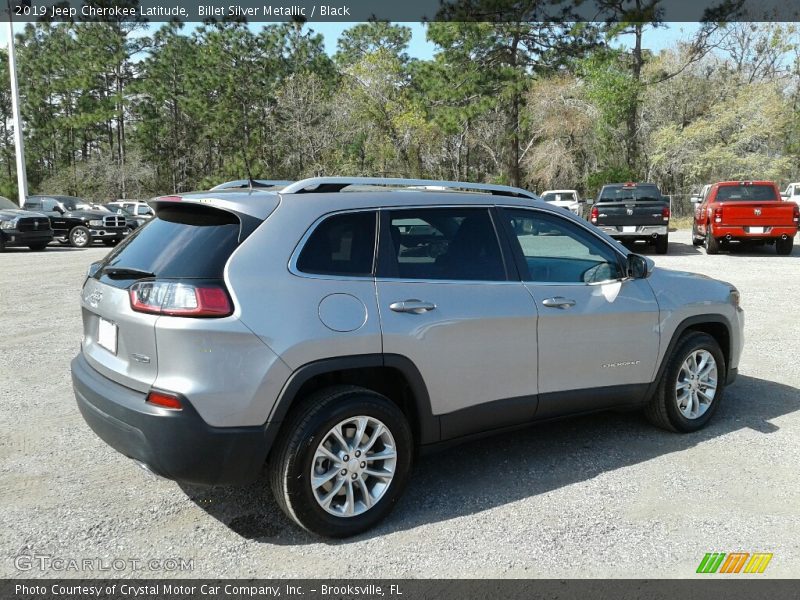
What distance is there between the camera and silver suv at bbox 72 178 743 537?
10.3ft

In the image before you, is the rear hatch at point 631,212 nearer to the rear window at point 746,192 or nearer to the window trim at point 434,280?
the rear window at point 746,192

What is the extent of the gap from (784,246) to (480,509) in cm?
1652

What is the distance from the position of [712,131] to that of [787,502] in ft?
124

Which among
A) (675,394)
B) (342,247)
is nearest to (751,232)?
(675,394)

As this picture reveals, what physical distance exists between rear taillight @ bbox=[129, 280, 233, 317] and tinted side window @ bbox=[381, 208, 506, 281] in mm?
876

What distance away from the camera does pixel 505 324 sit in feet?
12.8

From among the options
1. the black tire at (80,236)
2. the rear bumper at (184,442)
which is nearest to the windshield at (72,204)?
the black tire at (80,236)

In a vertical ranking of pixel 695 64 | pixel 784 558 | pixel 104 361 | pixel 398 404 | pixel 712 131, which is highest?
pixel 695 64

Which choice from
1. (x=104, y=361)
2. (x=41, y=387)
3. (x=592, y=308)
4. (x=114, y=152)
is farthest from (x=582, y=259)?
(x=114, y=152)

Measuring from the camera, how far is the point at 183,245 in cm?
336

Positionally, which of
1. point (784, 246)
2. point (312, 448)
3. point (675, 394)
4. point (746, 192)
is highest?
point (746, 192)

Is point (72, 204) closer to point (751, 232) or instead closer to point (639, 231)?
point (639, 231)

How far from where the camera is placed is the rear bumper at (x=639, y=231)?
701 inches

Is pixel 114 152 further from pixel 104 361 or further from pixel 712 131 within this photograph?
pixel 104 361
